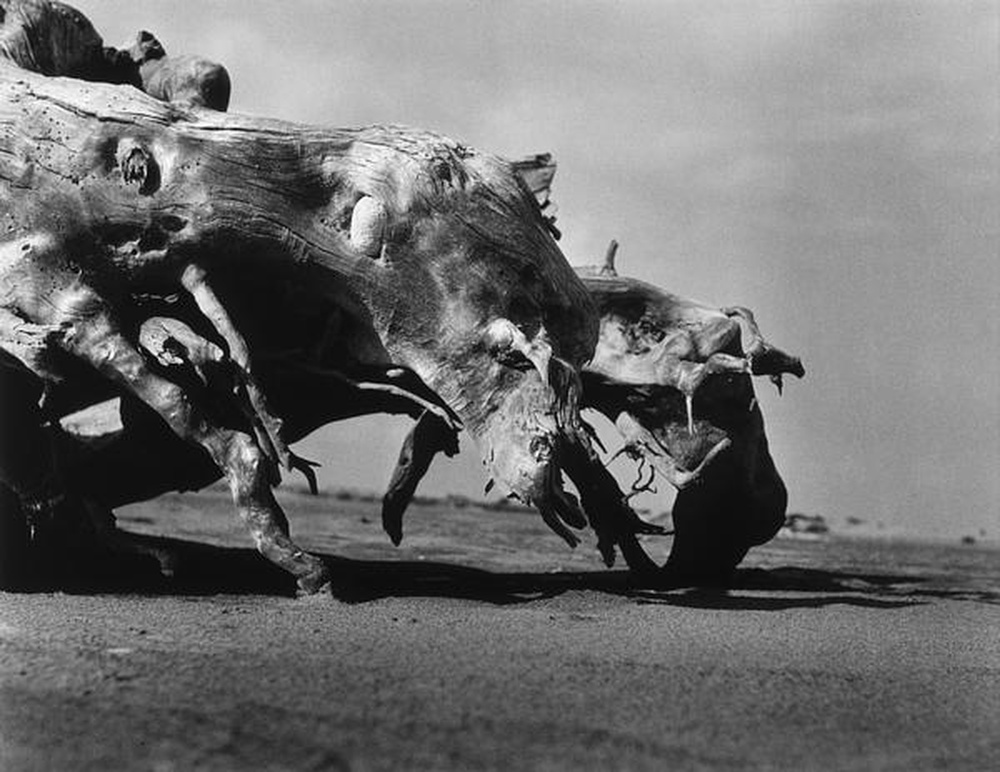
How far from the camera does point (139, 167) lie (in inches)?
302

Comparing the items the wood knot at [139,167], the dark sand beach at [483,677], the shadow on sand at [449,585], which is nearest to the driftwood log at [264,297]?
the wood knot at [139,167]

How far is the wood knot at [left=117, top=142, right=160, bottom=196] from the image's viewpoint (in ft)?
25.1

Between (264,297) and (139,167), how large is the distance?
119 cm

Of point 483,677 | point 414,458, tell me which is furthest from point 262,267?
point 483,677

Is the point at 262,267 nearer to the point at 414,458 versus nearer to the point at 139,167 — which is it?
the point at 139,167

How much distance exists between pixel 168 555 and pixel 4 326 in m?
1.83

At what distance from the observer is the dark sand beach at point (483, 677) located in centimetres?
363

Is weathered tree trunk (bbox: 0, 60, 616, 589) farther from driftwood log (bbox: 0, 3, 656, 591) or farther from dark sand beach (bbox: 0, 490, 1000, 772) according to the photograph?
dark sand beach (bbox: 0, 490, 1000, 772)

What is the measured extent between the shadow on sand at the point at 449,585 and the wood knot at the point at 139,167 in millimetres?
2420

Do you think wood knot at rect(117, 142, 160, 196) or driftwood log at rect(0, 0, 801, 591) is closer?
driftwood log at rect(0, 0, 801, 591)

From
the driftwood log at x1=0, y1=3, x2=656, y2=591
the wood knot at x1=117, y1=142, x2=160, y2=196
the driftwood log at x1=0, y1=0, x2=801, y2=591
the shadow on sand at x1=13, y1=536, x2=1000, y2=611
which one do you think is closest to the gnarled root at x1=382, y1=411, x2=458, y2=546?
the driftwood log at x1=0, y1=0, x2=801, y2=591

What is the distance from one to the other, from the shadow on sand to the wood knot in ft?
7.94

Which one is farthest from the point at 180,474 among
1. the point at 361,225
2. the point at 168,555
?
the point at 361,225

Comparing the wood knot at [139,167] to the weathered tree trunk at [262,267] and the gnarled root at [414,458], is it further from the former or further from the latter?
the gnarled root at [414,458]
